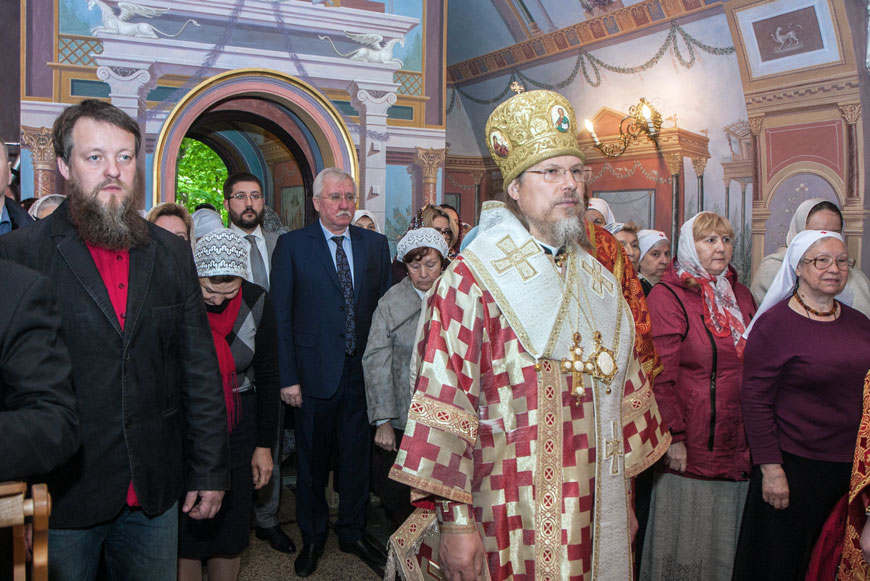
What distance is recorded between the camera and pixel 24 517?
1270 mm

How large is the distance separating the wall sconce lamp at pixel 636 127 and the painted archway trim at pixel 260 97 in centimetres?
271

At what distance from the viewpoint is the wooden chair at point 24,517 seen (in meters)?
1.24

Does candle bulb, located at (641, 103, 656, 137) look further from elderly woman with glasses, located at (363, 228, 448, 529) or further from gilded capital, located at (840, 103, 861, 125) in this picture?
elderly woman with glasses, located at (363, 228, 448, 529)

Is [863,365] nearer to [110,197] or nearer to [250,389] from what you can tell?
[250,389]

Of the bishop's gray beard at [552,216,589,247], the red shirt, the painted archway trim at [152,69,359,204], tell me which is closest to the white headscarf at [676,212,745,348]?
the bishop's gray beard at [552,216,589,247]

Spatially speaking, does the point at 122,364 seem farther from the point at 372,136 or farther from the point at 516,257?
the point at 372,136

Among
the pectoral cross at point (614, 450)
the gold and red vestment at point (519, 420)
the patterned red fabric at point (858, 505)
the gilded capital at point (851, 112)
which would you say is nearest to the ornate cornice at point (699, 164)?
the gilded capital at point (851, 112)

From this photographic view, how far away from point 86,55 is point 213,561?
16.8 ft

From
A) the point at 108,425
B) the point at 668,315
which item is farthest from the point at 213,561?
the point at 668,315

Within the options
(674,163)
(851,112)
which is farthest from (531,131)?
(674,163)

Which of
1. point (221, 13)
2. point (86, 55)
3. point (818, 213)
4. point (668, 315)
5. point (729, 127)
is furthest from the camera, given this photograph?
point (729, 127)

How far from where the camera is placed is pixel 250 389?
2904 mm

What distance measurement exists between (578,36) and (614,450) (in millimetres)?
7554

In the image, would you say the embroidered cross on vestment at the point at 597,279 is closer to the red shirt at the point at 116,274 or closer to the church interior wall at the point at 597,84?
the red shirt at the point at 116,274
